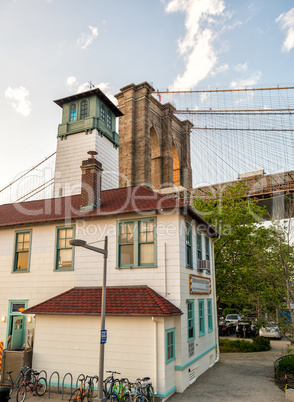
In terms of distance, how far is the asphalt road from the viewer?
462 inches

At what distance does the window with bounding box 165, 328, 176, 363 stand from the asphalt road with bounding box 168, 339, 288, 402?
4.17 ft

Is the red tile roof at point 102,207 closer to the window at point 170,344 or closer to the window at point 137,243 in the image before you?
the window at point 137,243

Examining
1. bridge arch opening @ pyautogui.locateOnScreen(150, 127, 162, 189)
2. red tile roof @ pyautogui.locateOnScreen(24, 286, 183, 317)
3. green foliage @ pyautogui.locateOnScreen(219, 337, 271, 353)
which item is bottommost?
green foliage @ pyautogui.locateOnScreen(219, 337, 271, 353)

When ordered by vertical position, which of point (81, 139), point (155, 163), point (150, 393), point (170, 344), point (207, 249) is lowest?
point (150, 393)

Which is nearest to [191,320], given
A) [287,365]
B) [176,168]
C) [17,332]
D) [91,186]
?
[287,365]

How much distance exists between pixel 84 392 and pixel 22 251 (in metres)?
7.47

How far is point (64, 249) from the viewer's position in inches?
599

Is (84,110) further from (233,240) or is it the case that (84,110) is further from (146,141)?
(146,141)

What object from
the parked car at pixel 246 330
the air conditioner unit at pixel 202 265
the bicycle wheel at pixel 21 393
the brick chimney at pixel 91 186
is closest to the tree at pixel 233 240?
the air conditioner unit at pixel 202 265

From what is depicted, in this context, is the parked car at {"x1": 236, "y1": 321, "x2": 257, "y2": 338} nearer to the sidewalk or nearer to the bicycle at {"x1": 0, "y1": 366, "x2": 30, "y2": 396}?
the sidewalk

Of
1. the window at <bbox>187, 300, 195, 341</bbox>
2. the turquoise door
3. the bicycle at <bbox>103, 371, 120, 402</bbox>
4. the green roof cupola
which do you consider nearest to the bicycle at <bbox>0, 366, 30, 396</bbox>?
the turquoise door

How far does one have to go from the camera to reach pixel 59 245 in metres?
15.3

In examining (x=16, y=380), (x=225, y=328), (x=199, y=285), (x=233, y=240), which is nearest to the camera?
(x=16, y=380)

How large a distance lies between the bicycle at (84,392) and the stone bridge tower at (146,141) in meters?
38.8
